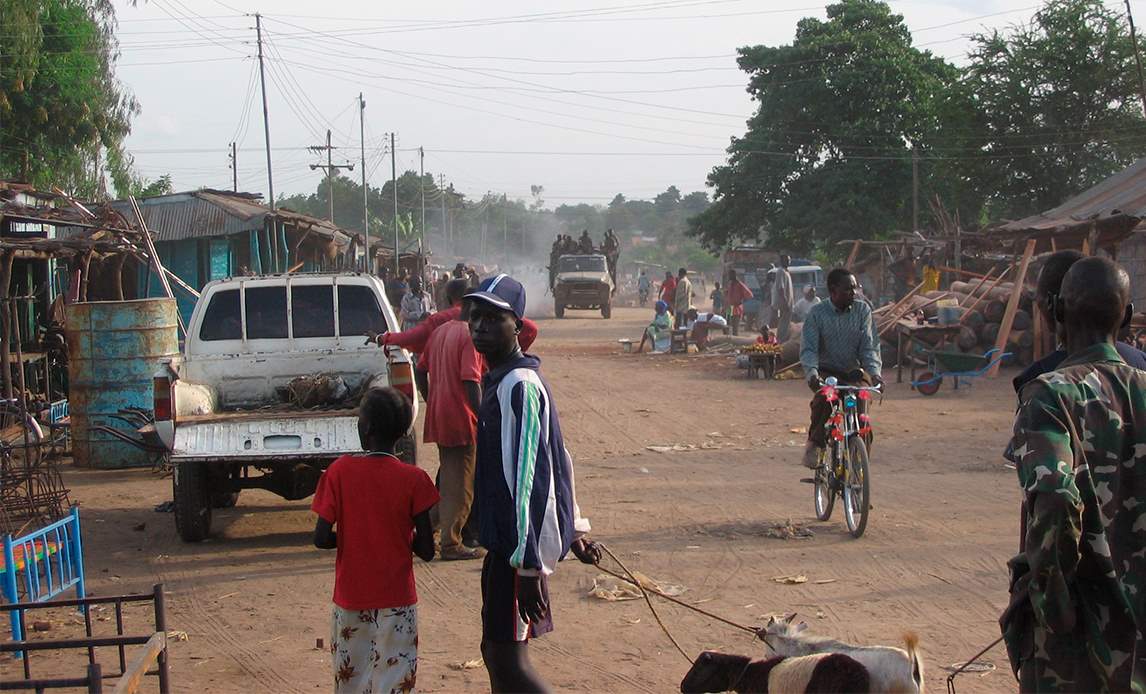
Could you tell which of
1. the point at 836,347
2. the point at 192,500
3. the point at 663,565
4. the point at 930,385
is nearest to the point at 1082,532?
the point at 663,565

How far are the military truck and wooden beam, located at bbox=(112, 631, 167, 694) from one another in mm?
37569

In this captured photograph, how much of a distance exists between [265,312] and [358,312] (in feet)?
2.57

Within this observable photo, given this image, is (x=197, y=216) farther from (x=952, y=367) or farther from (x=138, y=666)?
(x=138, y=666)

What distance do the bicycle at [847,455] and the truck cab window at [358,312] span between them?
383 centimetres

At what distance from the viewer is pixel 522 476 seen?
12.6 ft

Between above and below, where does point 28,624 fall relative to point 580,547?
below

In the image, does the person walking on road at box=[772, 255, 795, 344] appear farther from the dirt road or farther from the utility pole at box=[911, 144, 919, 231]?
the utility pole at box=[911, 144, 919, 231]

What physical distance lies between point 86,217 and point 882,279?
2291 centimetres

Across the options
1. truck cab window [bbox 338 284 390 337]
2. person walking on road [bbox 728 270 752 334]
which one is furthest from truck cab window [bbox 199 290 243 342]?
person walking on road [bbox 728 270 752 334]

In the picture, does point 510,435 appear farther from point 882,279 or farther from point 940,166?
point 940,166

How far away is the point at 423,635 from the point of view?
6.32 m

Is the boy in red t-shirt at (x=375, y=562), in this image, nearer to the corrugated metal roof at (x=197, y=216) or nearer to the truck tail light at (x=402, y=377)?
the truck tail light at (x=402, y=377)

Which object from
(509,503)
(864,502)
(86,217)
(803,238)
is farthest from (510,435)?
(803,238)

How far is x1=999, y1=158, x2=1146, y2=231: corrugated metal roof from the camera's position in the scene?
816 inches
